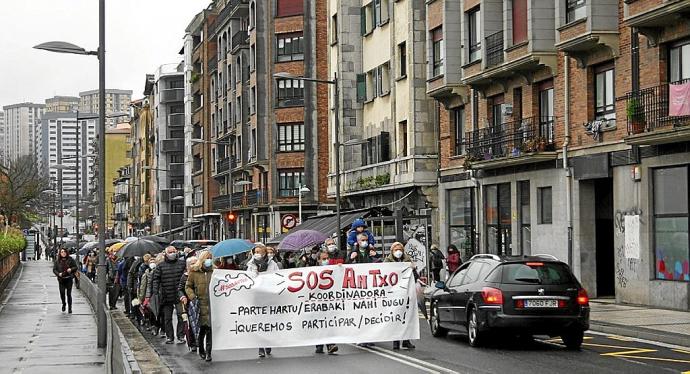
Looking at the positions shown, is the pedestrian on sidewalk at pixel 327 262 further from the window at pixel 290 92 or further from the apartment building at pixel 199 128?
the apartment building at pixel 199 128

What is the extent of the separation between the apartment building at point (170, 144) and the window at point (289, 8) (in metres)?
44.9

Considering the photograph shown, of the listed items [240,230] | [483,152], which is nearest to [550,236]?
[483,152]

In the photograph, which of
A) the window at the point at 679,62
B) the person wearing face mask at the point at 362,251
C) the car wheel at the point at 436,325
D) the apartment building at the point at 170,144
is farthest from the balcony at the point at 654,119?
the apartment building at the point at 170,144

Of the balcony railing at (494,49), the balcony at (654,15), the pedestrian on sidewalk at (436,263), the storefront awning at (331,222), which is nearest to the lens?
the balcony at (654,15)

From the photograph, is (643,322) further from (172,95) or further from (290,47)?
(172,95)

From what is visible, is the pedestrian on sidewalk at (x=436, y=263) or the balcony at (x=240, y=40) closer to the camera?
the pedestrian on sidewalk at (x=436, y=263)

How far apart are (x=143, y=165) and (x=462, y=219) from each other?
316 feet

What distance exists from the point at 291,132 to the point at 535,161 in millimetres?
36127

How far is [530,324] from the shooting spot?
17.6 metres

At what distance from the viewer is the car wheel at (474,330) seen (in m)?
18.3

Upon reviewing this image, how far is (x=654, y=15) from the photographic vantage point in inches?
1013

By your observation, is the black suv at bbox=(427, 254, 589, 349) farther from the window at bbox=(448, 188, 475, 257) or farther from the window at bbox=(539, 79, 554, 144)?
the window at bbox=(448, 188, 475, 257)

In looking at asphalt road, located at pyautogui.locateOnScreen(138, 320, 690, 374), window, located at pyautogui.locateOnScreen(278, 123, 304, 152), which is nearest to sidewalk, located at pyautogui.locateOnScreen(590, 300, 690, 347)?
asphalt road, located at pyautogui.locateOnScreen(138, 320, 690, 374)

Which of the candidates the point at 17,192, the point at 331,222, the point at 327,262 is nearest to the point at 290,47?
the point at 17,192
